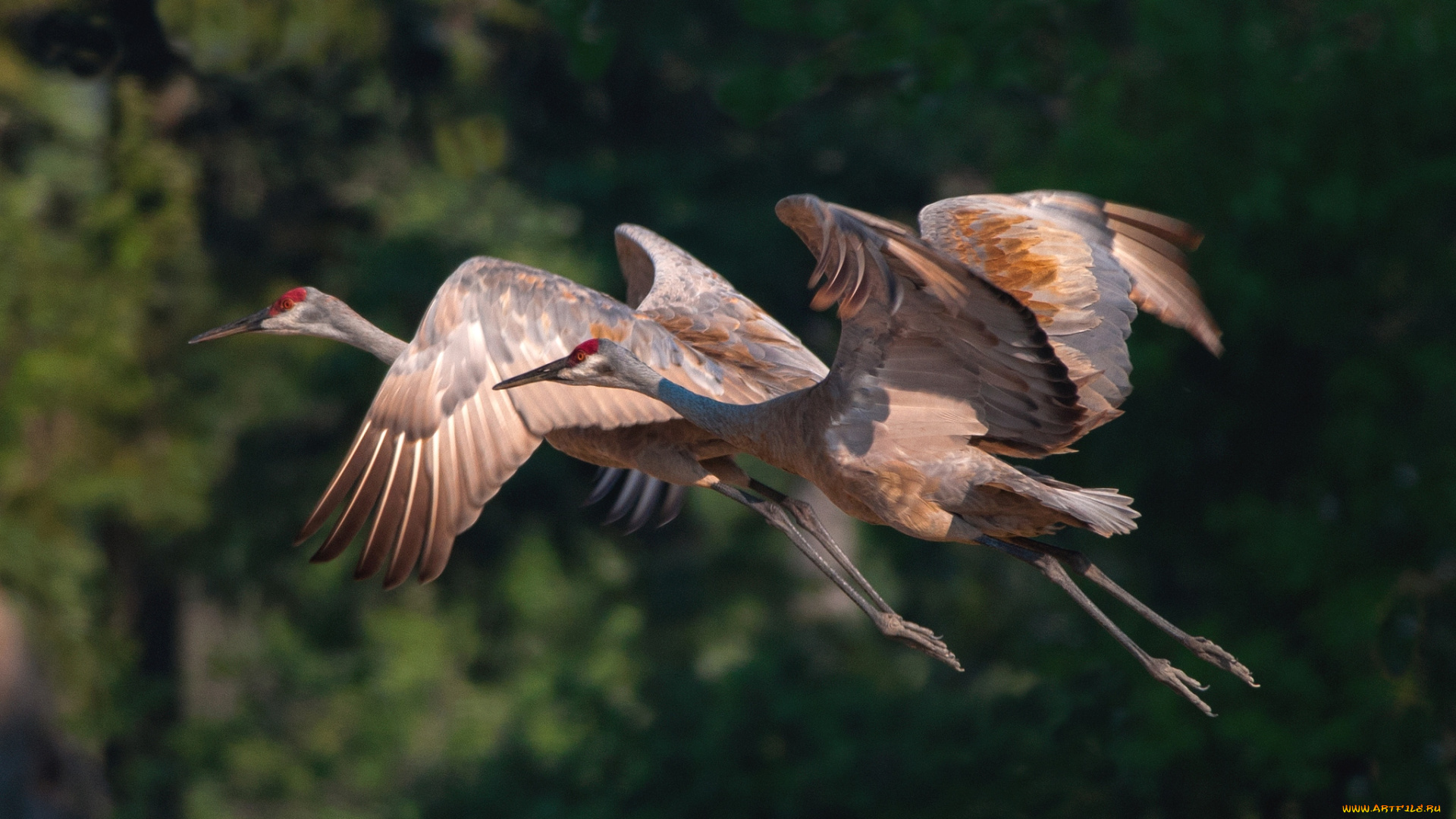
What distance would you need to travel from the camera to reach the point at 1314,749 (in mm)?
9984

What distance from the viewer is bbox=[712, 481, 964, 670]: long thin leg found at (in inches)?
228

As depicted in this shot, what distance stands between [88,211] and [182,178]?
0.77 m

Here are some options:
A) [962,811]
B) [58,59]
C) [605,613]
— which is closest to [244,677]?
[605,613]

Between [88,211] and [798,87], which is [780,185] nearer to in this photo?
[798,87]

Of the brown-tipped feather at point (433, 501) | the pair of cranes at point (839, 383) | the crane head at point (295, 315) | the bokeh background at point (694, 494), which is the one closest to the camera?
the pair of cranes at point (839, 383)

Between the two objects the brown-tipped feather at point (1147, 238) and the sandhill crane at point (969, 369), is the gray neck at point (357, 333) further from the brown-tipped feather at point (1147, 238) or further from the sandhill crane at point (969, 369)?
the brown-tipped feather at point (1147, 238)

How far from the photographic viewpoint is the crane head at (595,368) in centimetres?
566

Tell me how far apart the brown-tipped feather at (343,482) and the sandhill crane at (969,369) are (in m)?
0.59

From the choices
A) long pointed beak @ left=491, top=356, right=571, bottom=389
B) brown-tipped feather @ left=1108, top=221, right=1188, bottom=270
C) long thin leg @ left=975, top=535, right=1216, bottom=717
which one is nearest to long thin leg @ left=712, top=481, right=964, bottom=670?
long thin leg @ left=975, top=535, right=1216, bottom=717

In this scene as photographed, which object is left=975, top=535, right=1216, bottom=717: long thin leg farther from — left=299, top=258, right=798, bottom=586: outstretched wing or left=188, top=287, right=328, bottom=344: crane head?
left=188, top=287, right=328, bottom=344: crane head

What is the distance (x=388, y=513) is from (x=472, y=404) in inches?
17.9

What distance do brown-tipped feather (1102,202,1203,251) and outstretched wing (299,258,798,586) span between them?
1418 mm

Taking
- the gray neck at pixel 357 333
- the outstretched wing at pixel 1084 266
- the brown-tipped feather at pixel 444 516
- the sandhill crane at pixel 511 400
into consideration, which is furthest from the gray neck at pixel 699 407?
the gray neck at pixel 357 333

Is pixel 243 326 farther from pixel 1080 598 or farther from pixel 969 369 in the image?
pixel 1080 598
